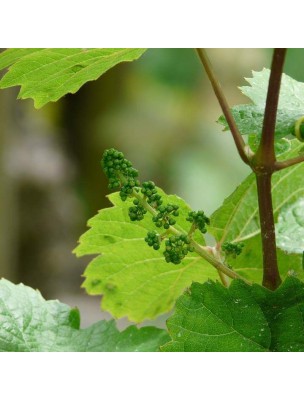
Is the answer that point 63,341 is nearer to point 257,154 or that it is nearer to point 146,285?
point 146,285

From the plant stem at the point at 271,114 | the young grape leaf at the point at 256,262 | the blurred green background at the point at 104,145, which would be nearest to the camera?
the plant stem at the point at 271,114

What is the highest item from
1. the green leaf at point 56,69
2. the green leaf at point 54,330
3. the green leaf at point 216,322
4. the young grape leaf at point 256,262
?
the green leaf at point 56,69

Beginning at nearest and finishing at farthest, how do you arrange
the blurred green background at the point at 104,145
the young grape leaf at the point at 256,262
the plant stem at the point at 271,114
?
the plant stem at the point at 271,114, the young grape leaf at the point at 256,262, the blurred green background at the point at 104,145

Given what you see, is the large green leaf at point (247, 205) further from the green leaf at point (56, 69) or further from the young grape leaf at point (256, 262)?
the green leaf at point (56, 69)

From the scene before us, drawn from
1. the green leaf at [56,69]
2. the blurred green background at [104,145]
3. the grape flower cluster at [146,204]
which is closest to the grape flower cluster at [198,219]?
the grape flower cluster at [146,204]

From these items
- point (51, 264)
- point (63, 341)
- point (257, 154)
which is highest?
point (257, 154)

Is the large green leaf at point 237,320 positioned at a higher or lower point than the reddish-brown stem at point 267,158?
lower

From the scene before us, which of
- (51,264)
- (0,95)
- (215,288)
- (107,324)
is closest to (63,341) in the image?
(107,324)

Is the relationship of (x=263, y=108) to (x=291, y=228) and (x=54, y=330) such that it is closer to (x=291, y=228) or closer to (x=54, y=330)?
(x=291, y=228)
